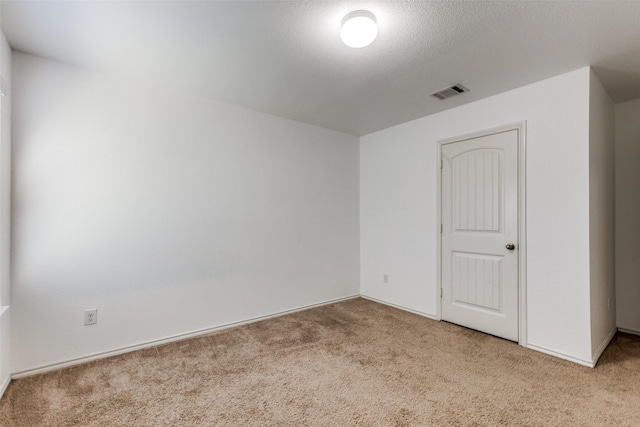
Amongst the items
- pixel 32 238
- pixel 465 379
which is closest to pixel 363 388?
pixel 465 379

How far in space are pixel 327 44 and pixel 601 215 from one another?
107 inches

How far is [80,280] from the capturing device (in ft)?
7.68

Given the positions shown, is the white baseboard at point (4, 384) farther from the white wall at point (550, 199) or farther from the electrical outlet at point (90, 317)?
the white wall at point (550, 199)

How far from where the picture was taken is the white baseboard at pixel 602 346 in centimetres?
233

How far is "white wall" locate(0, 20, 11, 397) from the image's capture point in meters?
1.94

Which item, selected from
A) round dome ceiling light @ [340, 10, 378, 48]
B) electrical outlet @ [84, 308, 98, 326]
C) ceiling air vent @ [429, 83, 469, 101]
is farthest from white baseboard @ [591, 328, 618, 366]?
electrical outlet @ [84, 308, 98, 326]

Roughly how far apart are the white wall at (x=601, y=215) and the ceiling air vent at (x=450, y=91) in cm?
93

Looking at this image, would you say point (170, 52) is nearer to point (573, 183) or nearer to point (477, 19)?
point (477, 19)

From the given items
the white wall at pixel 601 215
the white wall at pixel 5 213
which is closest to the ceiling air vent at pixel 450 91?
the white wall at pixel 601 215

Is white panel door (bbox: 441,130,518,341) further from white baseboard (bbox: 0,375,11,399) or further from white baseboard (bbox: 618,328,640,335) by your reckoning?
white baseboard (bbox: 0,375,11,399)

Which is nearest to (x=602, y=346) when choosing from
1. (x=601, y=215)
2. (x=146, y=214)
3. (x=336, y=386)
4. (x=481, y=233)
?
(x=601, y=215)

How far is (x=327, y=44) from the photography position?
6.56 feet

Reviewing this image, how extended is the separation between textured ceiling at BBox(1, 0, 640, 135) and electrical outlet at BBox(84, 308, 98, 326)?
6.42 feet

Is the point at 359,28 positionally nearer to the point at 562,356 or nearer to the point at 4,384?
the point at 562,356
